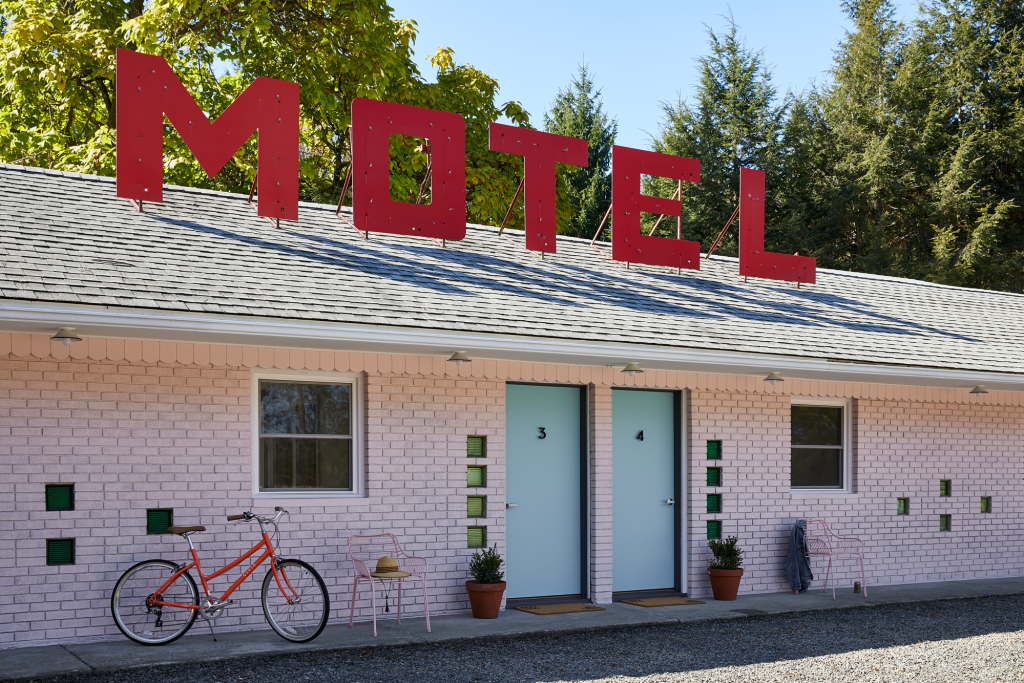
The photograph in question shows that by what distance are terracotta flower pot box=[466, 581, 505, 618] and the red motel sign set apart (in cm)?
421

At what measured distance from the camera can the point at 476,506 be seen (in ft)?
32.1

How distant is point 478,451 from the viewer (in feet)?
32.3

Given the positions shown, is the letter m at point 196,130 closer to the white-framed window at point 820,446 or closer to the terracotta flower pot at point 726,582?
the terracotta flower pot at point 726,582

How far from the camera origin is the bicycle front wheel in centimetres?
795

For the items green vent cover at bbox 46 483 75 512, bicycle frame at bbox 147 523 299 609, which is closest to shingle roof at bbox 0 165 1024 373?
green vent cover at bbox 46 483 75 512

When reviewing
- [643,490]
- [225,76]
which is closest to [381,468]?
[643,490]

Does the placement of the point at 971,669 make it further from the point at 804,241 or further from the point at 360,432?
the point at 804,241

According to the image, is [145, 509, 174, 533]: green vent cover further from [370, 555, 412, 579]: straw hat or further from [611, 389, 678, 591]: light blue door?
[611, 389, 678, 591]: light blue door

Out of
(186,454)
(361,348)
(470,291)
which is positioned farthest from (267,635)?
(470,291)

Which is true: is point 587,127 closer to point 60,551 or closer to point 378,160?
point 378,160

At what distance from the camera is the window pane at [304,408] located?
899 cm

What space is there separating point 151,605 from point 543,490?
13.8ft

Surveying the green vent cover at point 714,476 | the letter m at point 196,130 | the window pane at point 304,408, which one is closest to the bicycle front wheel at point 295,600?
the window pane at point 304,408

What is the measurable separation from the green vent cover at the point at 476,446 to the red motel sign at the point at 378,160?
276cm
